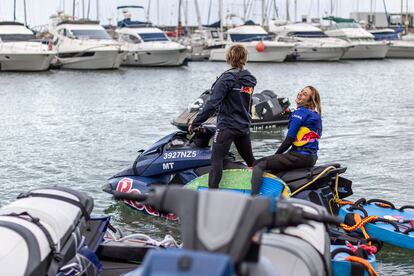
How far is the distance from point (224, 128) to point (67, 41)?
36334mm

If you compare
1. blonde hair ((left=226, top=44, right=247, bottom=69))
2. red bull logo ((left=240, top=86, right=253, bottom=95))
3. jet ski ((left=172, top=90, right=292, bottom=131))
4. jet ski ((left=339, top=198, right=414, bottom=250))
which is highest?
blonde hair ((left=226, top=44, right=247, bottom=69))

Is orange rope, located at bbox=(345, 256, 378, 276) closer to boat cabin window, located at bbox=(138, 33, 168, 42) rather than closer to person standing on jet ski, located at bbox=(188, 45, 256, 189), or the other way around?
person standing on jet ski, located at bbox=(188, 45, 256, 189)

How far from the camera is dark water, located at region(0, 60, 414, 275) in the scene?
33.3 feet

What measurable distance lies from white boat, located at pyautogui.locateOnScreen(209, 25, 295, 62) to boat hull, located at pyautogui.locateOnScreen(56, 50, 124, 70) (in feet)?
30.1

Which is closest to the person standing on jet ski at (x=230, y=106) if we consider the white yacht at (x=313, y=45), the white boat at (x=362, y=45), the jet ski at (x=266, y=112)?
the jet ski at (x=266, y=112)

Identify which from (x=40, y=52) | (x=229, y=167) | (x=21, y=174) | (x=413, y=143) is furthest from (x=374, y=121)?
(x=40, y=52)

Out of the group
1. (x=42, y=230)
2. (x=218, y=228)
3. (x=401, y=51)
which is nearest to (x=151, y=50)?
(x=401, y=51)

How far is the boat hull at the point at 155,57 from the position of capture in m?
45.1

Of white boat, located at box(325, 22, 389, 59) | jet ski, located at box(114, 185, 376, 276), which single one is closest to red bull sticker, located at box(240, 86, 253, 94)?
jet ski, located at box(114, 185, 376, 276)

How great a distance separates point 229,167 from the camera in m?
7.49

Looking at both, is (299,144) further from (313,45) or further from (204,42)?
(204,42)

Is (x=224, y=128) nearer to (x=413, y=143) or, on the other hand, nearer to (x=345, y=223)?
(x=345, y=223)

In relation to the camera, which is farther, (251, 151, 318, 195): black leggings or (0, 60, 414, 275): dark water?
(0, 60, 414, 275): dark water

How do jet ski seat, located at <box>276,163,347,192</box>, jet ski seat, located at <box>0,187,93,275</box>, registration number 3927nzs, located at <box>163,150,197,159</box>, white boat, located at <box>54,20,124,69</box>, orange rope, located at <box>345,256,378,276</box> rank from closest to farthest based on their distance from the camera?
jet ski seat, located at <box>0,187,93,275</box> → orange rope, located at <box>345,256,378,276</box> → jet ski seat, located at <box>276,163,347,192</box> → registration number 3927nzs, located at <box>163,150,197,159</box> → white boat, located at <box>54,20,124,69</box>
